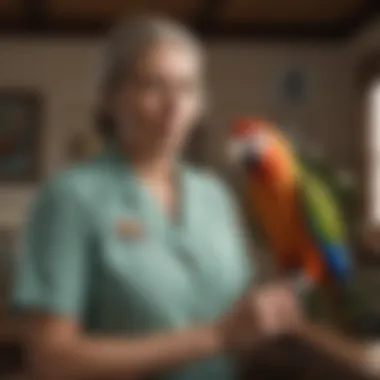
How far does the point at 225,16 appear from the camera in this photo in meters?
0.58

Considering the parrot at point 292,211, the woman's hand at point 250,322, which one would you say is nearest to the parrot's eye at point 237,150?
the parrot at point 292,211

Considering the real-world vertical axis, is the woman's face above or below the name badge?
above

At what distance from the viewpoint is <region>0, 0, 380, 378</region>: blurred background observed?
54 cm

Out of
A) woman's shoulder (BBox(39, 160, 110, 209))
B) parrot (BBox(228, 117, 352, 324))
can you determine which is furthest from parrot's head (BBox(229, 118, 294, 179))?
woman's shoulder (BBox(39, 160, 110, 209))

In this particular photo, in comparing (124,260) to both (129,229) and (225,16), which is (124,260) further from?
(225,16)

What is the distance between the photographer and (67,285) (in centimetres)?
41

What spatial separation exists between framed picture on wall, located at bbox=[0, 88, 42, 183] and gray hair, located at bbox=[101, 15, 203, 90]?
0.43 feet

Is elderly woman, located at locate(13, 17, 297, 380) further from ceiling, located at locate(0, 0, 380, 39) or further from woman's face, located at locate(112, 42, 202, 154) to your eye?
ceiling, located at locate(0, 0, 380, 39)

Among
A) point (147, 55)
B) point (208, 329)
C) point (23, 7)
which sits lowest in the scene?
point (208, 329)

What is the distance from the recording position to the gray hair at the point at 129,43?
438mm

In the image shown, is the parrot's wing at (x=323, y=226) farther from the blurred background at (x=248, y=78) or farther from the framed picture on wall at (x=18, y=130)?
the framed picture on wall at (x=18, y=130)

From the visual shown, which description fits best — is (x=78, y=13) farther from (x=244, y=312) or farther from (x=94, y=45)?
Answer: (x=244, y=312)

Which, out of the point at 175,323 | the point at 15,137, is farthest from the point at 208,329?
the point at 15,137

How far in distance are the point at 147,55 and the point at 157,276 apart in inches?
5.0
